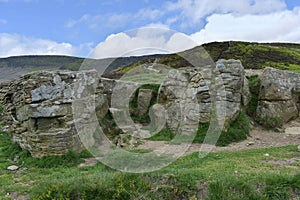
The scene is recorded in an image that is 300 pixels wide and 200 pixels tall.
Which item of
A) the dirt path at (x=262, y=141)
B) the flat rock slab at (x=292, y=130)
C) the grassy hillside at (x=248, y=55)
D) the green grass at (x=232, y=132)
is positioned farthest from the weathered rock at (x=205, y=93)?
the grassy hillside at (x=248, y=55)

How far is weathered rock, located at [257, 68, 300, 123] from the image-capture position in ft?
51.2

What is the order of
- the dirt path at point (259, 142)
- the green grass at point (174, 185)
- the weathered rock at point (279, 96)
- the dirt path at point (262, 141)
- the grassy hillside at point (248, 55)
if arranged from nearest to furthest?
the green grass at point (174, 185) → the dirt path at point (259, 142) → the dirt path at point (262, 141) → the weathered rock at point (279, 96) → the grassy hillside at point (248, 55)

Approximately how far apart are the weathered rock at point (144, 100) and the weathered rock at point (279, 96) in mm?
6157

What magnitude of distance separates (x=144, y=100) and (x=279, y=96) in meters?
7.42

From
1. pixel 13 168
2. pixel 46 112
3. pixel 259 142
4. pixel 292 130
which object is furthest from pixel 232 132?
pixel 13 168

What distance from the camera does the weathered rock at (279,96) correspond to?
51.2ft

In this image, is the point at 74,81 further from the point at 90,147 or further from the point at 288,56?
the point at 288,56

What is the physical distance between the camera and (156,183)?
785cm

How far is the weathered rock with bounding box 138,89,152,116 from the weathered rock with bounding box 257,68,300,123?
616 centimetres

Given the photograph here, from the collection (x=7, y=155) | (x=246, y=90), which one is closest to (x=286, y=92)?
(x=246, y=90)

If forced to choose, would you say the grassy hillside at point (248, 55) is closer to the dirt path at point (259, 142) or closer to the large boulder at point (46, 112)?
the dirt path at point (259, 142)

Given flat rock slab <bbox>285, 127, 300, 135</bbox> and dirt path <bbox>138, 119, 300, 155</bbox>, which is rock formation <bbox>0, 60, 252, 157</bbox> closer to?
dirt path <bbox>138, 119, 300, 155</bbox>

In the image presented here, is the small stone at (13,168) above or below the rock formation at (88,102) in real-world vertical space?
below

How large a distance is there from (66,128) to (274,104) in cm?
1070
